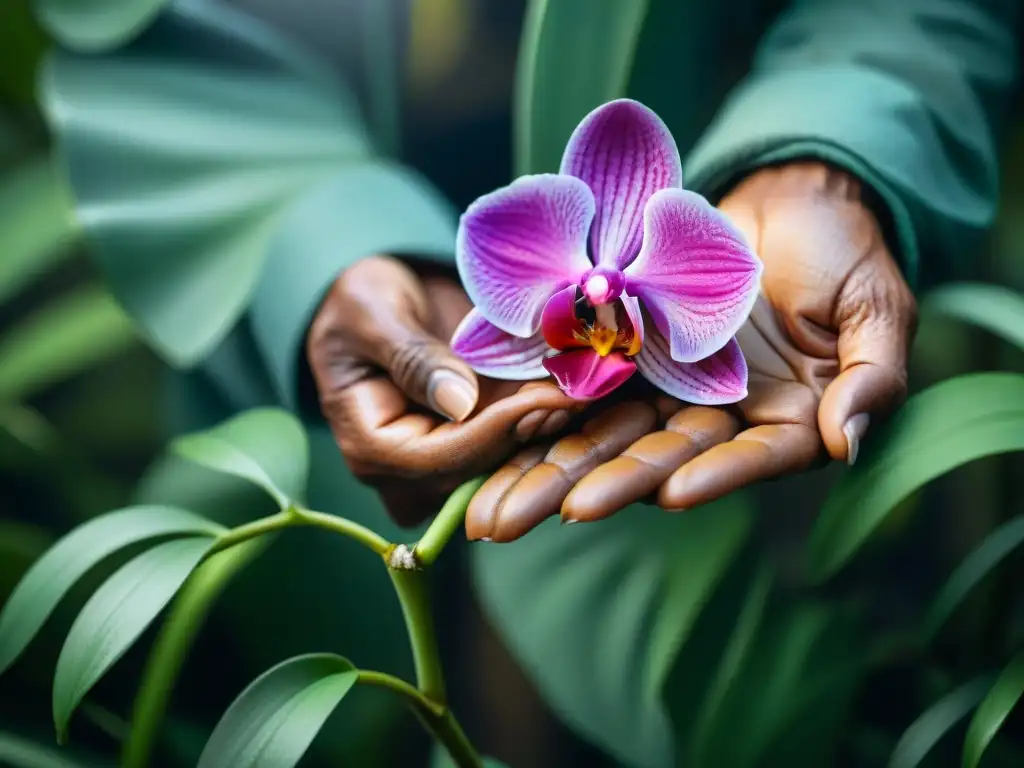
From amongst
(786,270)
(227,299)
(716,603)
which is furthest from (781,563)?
(227,299)

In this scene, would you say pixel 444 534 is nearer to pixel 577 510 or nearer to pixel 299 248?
pixel 577 510

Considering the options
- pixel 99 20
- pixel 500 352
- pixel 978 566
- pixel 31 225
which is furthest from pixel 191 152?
pixel 978 566

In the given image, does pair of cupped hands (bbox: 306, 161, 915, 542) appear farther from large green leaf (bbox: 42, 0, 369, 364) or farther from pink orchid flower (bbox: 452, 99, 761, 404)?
large green leaf (bbox: 42, 0, 369, 364)

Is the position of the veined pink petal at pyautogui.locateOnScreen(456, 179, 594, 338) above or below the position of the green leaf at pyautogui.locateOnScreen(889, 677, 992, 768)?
above

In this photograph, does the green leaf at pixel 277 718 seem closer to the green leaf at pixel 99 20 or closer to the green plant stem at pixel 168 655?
the green plant stem at pixel 168 655

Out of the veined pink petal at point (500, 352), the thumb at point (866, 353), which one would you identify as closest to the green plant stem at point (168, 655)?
the veined pink petal at point (500, 352)

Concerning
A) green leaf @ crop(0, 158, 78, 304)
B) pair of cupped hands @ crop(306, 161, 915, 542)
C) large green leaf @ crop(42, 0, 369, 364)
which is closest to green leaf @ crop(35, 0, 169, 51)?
large green leaf @ crop(42, 0, 369, 364)

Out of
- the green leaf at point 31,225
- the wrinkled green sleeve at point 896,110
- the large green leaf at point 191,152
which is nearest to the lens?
the wrinkled green sleeve at point 896,110
